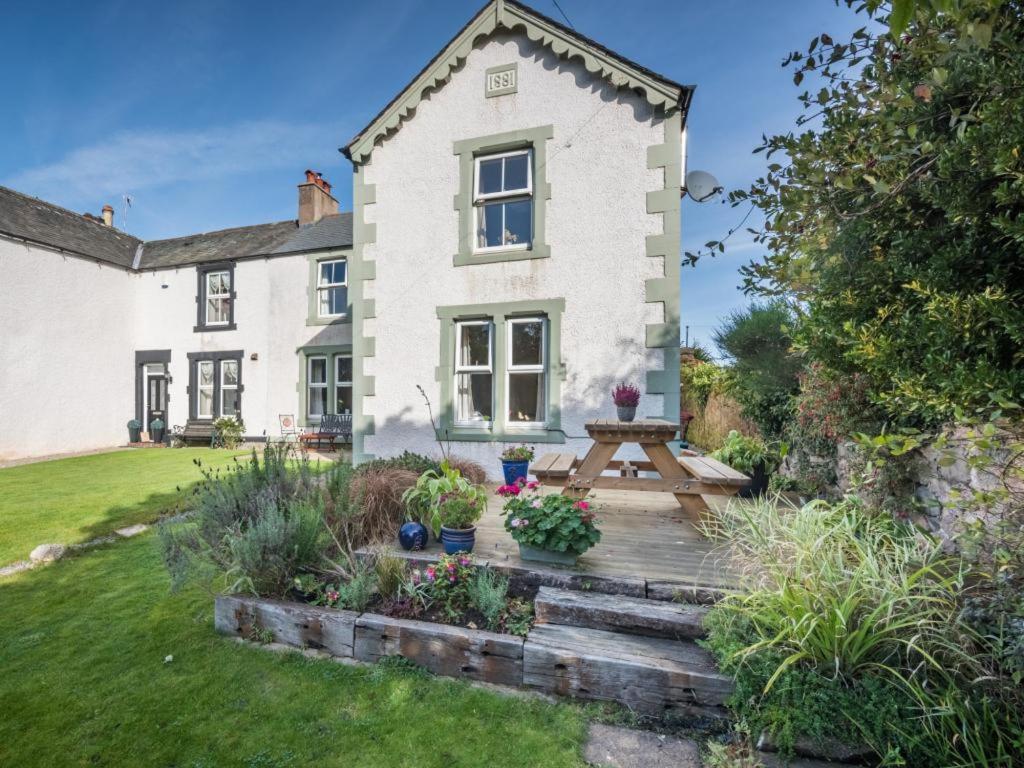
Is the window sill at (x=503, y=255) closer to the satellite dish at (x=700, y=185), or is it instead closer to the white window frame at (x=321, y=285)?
the satellite dish at (x=700, y=185)

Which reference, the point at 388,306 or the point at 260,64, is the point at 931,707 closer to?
the point at 388,306

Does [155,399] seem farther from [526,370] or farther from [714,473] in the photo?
[714,473]

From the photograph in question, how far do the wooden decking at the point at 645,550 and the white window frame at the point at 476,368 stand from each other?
1892 mm

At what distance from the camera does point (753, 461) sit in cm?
522

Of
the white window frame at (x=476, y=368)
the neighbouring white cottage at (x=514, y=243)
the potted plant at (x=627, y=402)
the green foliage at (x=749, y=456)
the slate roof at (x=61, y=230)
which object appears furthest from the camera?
the slate roof at (x=61, y=230)

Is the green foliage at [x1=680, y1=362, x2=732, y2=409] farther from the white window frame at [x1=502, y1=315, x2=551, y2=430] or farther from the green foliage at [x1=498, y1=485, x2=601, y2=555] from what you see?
the green foliage at [x1=498, y1=485, x2=601, y2=555]

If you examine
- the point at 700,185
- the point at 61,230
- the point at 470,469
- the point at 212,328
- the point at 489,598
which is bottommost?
the point at 489,598

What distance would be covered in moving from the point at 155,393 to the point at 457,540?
14.7 meters

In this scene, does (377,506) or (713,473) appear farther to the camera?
(377,506)

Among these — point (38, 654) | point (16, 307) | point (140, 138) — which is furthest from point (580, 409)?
point (16, 307)

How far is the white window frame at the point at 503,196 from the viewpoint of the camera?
6793mm

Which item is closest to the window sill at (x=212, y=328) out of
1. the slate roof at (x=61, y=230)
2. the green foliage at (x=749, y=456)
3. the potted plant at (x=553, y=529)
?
the slate roof at (x=61, y=230)

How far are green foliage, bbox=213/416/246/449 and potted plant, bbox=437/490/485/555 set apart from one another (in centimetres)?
1127

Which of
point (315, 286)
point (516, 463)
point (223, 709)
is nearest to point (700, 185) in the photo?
point (516, 463)
